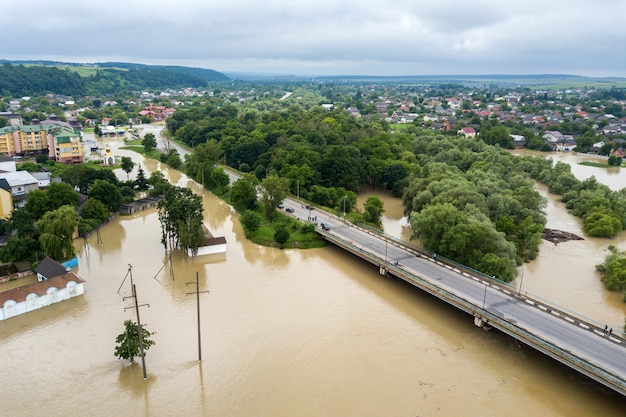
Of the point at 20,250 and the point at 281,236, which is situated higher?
the point at 20,250

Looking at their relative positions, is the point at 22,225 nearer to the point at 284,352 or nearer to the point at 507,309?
the point at 284,352

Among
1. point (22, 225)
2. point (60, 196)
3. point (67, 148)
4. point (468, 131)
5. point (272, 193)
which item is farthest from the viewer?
point (468, 131)

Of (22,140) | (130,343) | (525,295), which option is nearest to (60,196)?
(130,343)

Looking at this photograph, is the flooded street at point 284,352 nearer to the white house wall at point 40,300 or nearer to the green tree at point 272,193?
the white house wall at point 40,300

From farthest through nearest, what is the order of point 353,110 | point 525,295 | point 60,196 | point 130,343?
1. point 353,110
2. point 60,196
3. point 525,295
4. point 130,343

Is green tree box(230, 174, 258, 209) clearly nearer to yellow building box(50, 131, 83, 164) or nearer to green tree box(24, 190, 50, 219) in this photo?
green tree box(24, 190, 50, 219)

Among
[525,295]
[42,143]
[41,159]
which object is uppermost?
[42,143]

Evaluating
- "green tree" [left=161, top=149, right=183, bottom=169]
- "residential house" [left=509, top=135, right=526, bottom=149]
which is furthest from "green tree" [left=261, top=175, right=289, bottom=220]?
"residential house" [left=509, top=135, right=526, bottom=149]
